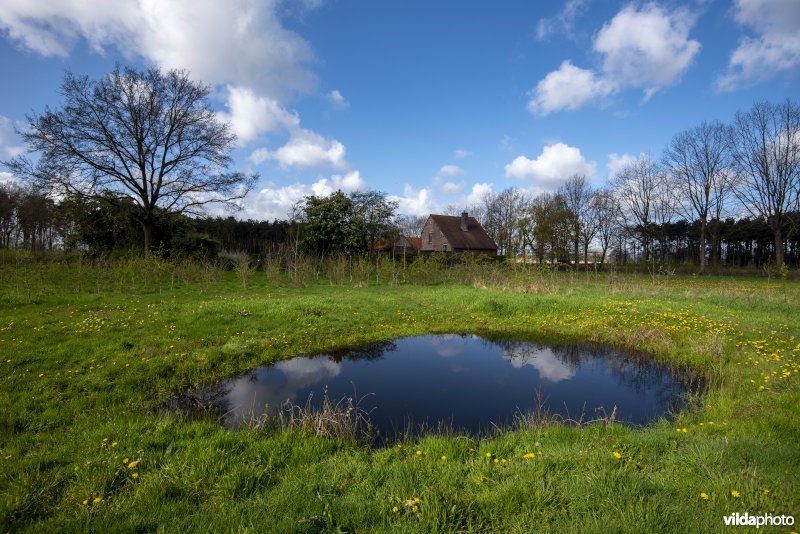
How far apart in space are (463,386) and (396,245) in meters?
43.6

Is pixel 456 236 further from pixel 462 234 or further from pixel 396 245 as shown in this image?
pixel 396 245

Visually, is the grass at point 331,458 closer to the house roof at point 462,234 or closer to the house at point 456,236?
the house at point 456,236

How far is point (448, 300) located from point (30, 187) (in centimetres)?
2550

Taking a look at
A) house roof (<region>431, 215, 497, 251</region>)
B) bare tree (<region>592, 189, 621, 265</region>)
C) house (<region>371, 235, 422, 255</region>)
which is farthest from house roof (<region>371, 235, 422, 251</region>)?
bare tree (<region>592, 189, 621, 265</region>)

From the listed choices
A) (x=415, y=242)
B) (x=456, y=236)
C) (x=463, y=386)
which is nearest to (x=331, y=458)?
(x=463, y=386)

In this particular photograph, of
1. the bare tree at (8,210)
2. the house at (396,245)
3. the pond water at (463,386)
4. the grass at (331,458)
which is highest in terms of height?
the bare tree at (8,210)

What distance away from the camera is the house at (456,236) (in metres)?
44.7

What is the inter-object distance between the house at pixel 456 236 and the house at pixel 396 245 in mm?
3117

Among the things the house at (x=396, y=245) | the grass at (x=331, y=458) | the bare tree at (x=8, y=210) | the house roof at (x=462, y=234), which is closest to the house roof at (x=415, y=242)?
the house at (x=396, y=245)

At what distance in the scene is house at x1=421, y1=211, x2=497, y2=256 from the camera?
147 feet

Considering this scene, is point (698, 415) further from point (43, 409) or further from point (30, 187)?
point (30, 187)

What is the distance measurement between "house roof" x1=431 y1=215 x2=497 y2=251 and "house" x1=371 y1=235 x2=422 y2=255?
15.6 ft

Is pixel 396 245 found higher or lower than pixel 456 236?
lower

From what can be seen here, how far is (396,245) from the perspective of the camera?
4928 centimetres
